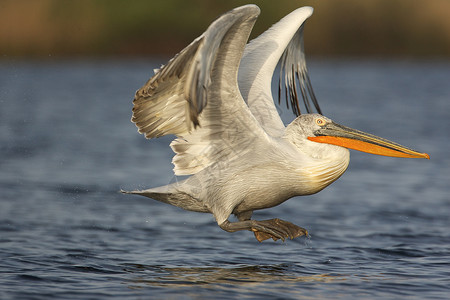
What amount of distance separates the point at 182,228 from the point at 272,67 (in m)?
2.06

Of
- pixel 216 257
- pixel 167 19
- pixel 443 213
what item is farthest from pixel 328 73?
pixel 216 257

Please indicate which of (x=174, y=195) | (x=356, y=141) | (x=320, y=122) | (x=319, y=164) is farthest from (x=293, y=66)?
(x=174, y=195)

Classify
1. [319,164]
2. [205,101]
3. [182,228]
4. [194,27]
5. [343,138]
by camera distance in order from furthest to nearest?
1. [194,27]
2. [182,228]
3. [343,138]
4. [319,164]
5. [205,101]

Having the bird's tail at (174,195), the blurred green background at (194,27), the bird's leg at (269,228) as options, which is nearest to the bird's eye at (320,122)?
the bird's leg at (269,228)

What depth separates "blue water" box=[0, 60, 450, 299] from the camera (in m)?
5.98

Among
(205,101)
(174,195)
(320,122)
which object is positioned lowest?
(174,195)

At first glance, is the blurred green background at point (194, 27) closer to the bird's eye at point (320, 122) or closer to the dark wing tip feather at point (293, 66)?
the dark wing tip feather at point (293, 66)

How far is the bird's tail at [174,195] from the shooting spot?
6352 millimetres

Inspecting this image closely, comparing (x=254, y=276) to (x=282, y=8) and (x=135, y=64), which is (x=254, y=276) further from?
(x=135, y=64)

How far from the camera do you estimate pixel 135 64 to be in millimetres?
33781

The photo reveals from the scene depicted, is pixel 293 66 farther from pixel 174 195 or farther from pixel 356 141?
pixel 174 195

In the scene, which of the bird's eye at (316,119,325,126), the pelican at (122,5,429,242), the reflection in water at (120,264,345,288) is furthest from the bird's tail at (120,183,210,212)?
the bird's eye at (316,119,325,126)

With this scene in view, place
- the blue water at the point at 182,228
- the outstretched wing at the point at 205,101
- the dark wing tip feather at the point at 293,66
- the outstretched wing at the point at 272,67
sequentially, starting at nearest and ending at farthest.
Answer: the outstretched wing at the point at 205,101 < the blue water at the point at 182,228 < the outstretched wing at the point at 272,67 < the dark wing tip feather at the point at 293,66

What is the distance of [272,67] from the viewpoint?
24.1ft
